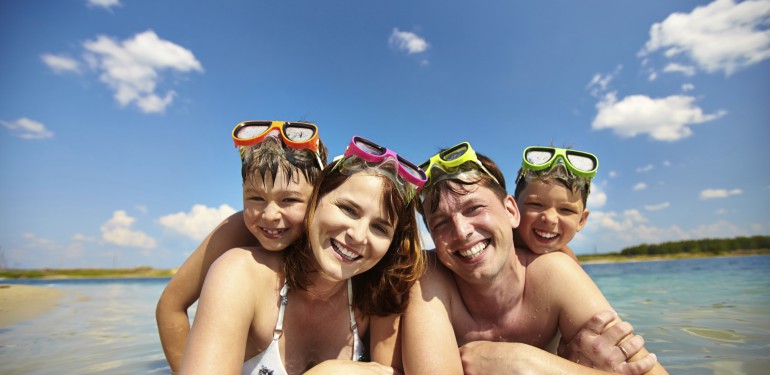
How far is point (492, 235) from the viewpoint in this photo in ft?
11.0

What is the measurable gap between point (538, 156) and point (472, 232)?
129cm

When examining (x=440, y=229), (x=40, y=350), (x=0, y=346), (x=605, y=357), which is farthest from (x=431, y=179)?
(x=0, y=346)

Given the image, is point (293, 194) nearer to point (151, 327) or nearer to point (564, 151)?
point (564, 151)

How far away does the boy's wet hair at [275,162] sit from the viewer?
3150 millimetres

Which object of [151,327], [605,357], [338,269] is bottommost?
[151,327]

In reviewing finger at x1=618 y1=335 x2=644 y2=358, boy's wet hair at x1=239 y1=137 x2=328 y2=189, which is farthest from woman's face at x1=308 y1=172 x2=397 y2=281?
finger at x1=618 y1=335 x2=644 y2=358

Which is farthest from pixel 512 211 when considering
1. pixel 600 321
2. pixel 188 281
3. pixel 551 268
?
pixel 188 281

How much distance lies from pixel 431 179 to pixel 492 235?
0.71 metres

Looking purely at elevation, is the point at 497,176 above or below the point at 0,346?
above

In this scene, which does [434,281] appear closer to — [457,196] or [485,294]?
[485,294]

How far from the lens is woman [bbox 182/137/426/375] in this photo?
257 centimetres

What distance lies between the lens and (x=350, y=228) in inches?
110

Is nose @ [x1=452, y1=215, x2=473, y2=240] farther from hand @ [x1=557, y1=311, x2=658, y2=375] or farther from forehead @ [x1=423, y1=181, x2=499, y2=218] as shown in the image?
hand @ [x1=557, y1=311, x2=658, y2=375]

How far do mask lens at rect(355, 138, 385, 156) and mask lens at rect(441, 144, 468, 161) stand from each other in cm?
76
